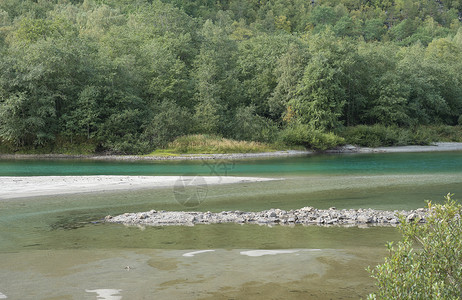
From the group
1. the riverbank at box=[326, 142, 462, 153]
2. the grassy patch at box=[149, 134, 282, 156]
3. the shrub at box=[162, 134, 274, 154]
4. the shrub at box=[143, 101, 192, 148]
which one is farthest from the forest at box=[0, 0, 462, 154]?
the riverbank at box=[326, 142, 462, 153]

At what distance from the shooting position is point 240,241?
14.9 metres

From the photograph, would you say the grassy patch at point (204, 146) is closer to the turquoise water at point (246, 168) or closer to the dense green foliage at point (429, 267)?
the turquoise water at point (246, 168)

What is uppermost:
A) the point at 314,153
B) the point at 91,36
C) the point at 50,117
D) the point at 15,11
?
the point at 15,11

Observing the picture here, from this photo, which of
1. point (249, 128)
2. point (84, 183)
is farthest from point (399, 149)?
point (84, 183)

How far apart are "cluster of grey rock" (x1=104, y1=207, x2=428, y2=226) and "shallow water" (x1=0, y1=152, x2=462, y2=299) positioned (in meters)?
0.88

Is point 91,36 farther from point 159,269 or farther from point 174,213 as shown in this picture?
point 159,269

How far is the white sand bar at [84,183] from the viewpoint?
84.4 ft

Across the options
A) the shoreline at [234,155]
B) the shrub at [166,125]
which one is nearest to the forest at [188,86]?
the shrub at [166,125]

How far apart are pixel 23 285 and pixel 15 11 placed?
310ft

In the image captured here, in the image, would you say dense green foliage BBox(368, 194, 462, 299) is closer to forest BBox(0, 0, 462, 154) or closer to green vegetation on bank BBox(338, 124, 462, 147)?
forest BBox(0, 0, 462, 154)

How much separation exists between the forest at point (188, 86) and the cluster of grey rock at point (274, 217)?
116 feet

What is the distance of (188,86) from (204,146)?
1274cm

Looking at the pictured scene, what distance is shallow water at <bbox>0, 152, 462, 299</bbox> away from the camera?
10.2 meters

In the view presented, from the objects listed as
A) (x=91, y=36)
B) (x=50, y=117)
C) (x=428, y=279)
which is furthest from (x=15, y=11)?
(x=428, y=279)
